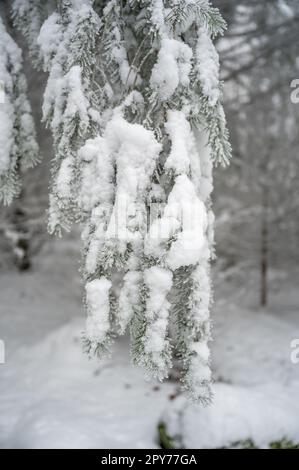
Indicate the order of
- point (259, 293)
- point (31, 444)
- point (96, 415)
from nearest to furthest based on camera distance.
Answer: point (31, 444)
point (96, 415)
point (259, 293)

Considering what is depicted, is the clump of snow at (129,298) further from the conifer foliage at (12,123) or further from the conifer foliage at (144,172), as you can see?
the conifer foliage at (12,123)

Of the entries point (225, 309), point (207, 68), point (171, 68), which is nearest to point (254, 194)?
point (225, 309)

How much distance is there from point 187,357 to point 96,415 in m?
3.30

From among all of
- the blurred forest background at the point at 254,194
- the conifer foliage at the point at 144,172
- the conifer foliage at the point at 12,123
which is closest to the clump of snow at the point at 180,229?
the conifer foliage at the point at 144,172

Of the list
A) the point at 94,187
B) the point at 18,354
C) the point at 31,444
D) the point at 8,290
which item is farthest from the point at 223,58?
the point at 8,290

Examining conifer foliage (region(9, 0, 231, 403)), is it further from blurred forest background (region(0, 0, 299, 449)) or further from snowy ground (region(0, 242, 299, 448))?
snowy ground (region(0, 242, 299, 448))

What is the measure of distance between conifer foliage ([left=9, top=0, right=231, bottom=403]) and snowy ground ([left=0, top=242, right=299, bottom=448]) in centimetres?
247

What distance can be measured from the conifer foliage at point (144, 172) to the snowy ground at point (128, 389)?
2470mm

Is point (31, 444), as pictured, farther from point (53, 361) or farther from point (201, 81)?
point (201, 81)

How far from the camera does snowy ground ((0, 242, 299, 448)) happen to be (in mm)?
3717

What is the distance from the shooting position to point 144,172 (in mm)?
1573

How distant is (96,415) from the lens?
14.5ft

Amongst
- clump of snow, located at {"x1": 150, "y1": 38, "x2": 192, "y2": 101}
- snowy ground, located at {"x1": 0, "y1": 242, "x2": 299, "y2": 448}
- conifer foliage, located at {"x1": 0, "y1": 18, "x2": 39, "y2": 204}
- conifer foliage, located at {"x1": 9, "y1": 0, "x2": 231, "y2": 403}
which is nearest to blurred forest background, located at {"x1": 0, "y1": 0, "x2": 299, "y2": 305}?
snowy ground, located at {"x1": 0, "y1": 242, "x2": 299, "y2": 448}

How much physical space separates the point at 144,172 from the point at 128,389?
4.26m
